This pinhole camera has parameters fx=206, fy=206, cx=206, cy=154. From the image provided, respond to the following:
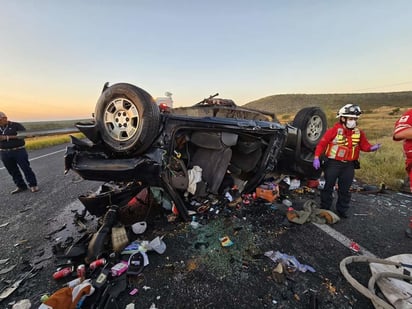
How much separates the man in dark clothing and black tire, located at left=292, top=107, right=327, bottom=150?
17.6ft

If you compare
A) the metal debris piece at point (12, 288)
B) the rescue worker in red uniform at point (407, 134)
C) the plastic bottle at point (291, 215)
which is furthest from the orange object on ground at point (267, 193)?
the metal debris piece at point (12, 288)

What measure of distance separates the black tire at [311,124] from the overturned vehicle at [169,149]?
172 millimetres

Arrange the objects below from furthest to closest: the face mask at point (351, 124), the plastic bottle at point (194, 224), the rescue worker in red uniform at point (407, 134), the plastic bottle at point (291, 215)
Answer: the face mask at point (351, 124)
the plastic bottle at point (291, 215)
the plastic bottle at point (194, 224)
the rescue worker in red uniform at point (407, 134)

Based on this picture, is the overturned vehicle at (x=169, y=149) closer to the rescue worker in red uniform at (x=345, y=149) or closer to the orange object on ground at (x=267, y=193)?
the orange object on ground at (x=267, y=193)

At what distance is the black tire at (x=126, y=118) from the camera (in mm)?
2055

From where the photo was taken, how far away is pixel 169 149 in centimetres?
225

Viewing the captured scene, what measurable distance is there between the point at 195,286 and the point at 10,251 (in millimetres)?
2128

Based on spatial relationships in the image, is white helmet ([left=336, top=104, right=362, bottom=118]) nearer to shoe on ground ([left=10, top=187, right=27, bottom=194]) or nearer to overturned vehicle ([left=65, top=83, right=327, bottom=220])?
overturned vehicle ([left=65, top=83, right=327, bottom=220])

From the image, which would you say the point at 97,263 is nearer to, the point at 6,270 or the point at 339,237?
the point at 6,270

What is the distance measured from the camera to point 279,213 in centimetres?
295

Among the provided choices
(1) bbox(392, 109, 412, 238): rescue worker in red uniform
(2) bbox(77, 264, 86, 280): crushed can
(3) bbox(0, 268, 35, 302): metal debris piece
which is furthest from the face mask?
(3) bbox(0, 268, 35, 302): metal debris piece

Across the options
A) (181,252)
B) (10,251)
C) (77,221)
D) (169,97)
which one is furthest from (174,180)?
(169,97)

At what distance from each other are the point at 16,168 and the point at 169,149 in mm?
4173

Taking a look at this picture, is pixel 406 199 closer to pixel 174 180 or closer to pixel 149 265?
pixel 174 180
